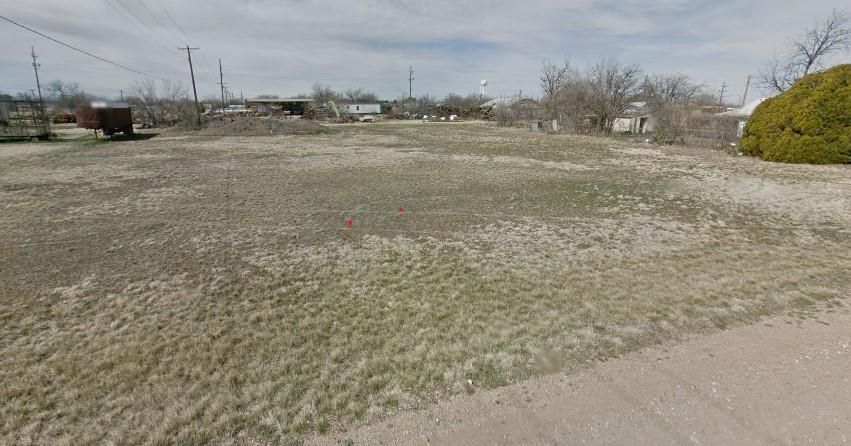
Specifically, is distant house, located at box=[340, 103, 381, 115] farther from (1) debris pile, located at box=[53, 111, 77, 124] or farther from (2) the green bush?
(2) the green bush

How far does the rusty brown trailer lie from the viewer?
73.3ft

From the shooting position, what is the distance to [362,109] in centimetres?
6594

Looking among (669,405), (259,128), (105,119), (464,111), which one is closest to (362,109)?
(464,111)

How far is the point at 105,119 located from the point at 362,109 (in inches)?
1836

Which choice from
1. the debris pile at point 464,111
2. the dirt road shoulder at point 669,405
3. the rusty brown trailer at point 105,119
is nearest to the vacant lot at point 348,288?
the dirt road shoulder at point 669,405

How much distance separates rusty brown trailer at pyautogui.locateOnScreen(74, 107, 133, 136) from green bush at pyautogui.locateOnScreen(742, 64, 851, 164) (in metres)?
34.8

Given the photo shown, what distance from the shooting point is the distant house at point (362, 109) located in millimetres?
64081

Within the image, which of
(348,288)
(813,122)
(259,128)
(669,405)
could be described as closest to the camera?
(669,405)

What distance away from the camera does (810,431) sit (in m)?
2.35

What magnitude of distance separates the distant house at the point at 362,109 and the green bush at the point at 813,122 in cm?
5914

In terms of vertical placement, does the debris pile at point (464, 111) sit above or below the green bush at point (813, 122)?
above

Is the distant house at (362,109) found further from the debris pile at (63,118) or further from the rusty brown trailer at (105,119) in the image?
the rusty brown trailer at (105,119)

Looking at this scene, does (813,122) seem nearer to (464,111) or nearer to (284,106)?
(464,111)

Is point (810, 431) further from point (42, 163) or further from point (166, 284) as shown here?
point (42, 163)
